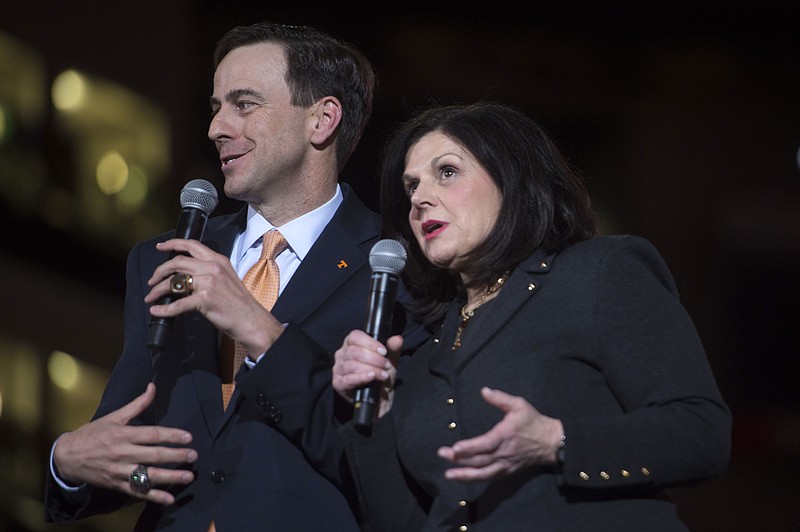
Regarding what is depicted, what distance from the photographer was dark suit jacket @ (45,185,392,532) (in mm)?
2045

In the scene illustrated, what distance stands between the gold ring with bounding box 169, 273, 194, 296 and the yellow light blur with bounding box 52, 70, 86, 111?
4.32 m

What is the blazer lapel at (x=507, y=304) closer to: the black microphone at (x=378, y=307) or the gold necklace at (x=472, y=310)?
the gold necklace at (x=472, y=310)

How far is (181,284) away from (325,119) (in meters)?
0.80

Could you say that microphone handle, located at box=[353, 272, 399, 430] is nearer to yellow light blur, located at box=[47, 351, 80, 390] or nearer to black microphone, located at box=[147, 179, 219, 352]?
black microphone, located at box=[147, 179, 219, 352]

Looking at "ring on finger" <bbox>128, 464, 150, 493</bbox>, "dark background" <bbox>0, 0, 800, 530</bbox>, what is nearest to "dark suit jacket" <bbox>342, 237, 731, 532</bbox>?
"ring on finger" <bbox>128, 464, 150, 493</bbox>

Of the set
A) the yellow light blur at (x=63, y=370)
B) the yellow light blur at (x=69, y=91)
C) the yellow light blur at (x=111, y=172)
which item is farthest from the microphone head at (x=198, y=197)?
the yellow light blur at (x=63, y=370)

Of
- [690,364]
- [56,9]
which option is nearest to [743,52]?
[56,9]

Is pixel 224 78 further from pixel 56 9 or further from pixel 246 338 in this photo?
pixel 56 9

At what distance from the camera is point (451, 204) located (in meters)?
2.14

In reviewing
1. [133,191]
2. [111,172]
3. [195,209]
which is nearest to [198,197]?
[195,209]

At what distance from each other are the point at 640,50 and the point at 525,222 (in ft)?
11.4

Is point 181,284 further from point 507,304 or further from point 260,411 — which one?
point 507,304

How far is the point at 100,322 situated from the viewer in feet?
20.2

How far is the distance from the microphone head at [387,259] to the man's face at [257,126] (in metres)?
0.51
